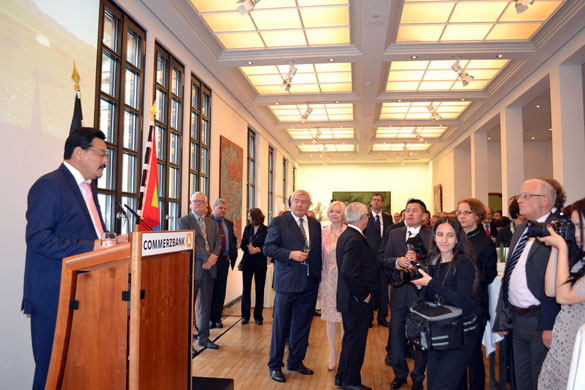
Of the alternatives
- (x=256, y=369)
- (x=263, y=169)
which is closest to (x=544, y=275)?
(x=256, y=369)

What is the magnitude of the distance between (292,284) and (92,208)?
219 centimetres

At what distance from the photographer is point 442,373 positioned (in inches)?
103

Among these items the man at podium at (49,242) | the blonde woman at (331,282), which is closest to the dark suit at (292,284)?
the blonde woman at (331,282)

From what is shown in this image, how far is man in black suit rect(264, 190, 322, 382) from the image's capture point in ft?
13.3

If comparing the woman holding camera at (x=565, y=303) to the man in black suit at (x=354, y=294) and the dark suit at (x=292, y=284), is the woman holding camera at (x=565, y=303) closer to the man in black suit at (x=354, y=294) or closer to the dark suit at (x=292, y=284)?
the man in black suit at (x=354, y=294)

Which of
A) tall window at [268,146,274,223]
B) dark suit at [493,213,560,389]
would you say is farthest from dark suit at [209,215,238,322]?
tall window at [268,146,274,223]

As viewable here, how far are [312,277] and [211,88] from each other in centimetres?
510

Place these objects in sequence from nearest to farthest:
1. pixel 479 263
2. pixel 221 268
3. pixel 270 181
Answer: pixel 479 263 < pixel 221 268 < pixel 270 181

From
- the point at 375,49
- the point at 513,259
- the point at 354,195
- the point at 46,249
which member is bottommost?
the point at 513,259

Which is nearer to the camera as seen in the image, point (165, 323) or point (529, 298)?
Result: point (165, 323)

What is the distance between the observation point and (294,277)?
4078 millimetres

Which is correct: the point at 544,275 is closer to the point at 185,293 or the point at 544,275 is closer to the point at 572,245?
the point at 572,245

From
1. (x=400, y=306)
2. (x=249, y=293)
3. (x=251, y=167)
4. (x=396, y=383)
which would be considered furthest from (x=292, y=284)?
(x=251, y=167)

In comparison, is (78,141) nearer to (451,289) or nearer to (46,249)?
(46,249)
